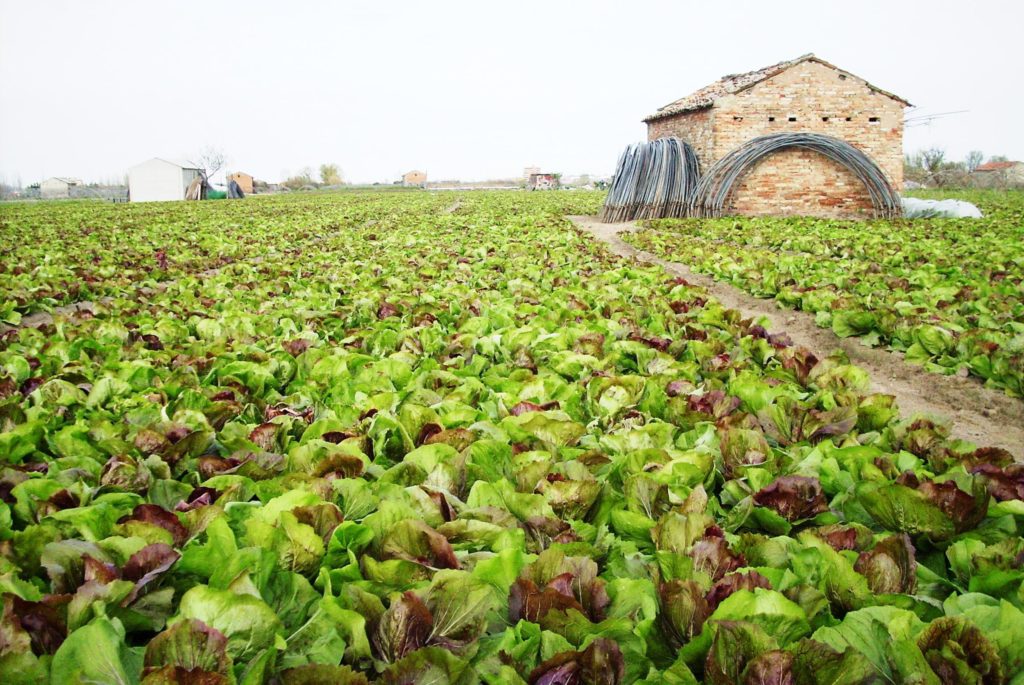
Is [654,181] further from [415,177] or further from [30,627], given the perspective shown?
[415,177]

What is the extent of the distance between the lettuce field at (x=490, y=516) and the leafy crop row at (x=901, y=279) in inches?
80.0

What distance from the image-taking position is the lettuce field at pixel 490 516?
4.74ft

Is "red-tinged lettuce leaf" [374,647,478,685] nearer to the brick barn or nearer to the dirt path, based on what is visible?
the dirt path

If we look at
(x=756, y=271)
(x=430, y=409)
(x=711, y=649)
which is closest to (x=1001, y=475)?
(x=711, y=649)

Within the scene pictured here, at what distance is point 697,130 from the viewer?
24.0 metres

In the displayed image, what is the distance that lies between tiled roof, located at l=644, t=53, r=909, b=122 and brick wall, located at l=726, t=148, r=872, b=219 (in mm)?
2429

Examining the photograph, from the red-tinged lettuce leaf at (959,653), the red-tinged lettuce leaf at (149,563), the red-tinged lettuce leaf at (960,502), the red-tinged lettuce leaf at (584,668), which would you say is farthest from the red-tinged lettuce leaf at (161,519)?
the red-tinged lettuce leaf at (960,502)

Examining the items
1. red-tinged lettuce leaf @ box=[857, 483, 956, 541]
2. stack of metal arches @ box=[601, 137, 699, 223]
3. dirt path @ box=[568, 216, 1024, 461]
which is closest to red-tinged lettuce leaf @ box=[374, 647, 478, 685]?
red-tinged lettuce leaf @ box=[857, 483, 956, 541]

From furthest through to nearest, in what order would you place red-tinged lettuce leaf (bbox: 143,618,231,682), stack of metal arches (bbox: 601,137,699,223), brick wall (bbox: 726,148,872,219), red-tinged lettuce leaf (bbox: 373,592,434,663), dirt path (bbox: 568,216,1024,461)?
stack of metal arches (bbox: 601,137,699,223), brick wall (bbox: 726,148,872,219), dirt path (bbox: 568,216,1024,461), red-tinged lettuce leaf (bbox: 373,592,434,663), red-tinged lettuce leaf (bbox: 143,618,231,682)

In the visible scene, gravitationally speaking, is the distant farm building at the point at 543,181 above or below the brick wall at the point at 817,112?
above

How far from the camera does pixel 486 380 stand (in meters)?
3.54

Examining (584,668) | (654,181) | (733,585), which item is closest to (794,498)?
(733,585)

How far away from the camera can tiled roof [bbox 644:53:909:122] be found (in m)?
22.2

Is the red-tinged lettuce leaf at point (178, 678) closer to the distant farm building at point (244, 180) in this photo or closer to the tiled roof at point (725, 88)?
the tiled roof at point (725, 88)
